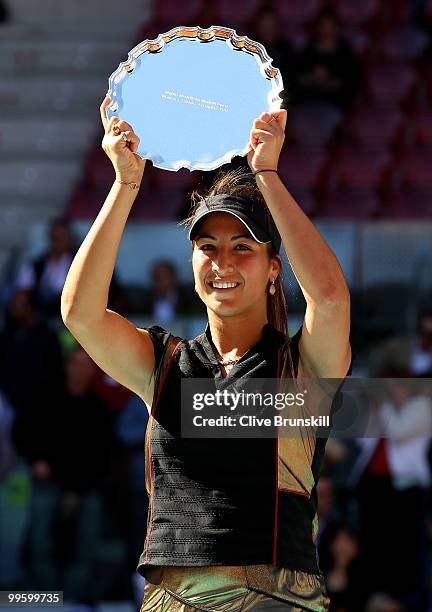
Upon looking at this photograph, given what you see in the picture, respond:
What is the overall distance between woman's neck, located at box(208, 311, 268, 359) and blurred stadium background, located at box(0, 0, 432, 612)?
416 mm

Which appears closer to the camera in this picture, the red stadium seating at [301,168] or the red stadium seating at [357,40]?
the red stadium seating at [301,168]

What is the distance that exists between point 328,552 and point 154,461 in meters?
3.15

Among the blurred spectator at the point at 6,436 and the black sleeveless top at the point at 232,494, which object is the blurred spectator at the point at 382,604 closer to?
the blurred spectator at the point at 6,436

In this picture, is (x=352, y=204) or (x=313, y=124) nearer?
(x=352, y=204)

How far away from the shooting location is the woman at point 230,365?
2.55 metres

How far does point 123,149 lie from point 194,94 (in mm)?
293

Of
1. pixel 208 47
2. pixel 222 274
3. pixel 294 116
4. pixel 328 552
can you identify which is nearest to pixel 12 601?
pixel 222 274

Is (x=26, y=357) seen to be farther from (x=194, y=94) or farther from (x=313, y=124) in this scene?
(x=194, y=94)

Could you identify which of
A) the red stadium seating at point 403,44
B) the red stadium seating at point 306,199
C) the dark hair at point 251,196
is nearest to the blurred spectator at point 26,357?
the red stadium seating at point 306,199

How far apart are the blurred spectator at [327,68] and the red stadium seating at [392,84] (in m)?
0.32

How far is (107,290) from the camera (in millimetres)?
2688

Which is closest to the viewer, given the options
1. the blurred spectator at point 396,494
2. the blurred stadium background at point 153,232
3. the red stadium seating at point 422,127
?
the blurred spectator at point 396,494

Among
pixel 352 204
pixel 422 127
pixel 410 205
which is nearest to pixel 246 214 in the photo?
pixel 352 204

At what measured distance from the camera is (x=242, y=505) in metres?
2.56
